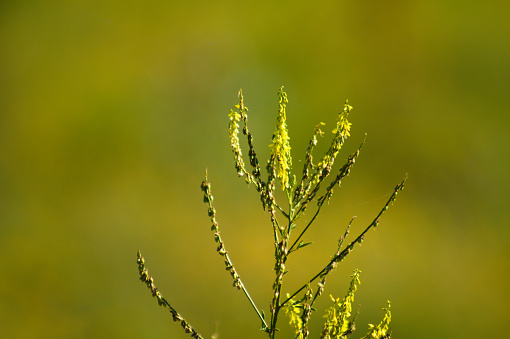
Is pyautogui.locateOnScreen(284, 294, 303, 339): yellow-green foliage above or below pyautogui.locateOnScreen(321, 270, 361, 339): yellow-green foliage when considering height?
above

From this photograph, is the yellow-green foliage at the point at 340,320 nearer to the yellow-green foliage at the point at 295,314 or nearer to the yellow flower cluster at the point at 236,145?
the yellow-green foliage at the point at 295,314

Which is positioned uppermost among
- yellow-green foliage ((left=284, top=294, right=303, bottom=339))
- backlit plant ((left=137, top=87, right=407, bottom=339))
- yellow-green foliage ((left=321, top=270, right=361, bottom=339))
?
backlit plant ((left=137, top=87, right=407, bottom=339))

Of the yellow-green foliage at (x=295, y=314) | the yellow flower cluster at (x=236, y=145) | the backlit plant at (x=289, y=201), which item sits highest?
the yellow flower cluster at (x=236, y=145)

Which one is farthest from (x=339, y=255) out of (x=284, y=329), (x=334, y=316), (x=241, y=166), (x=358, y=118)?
(x=358, y=118)

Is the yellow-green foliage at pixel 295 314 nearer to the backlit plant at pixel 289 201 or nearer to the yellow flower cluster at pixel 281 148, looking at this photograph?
the backlit plant at pixel 289 201

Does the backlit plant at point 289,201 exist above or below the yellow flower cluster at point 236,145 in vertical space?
below

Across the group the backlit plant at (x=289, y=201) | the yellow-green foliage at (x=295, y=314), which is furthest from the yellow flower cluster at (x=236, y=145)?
the yellow-green foliage at (x=295, y=314)

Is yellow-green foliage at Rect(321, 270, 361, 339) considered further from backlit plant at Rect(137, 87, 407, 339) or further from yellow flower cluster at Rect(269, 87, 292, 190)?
yellow flower cluster at Rect(269, 87, 292, 190)

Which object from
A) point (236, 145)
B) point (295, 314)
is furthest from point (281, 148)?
point (295, 314)

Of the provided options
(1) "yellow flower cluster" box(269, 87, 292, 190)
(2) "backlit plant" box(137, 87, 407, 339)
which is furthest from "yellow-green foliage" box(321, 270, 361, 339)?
(1) "yellow flower cluster" box(269, 87, 292, 190)

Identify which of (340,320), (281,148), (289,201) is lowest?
(340,320)

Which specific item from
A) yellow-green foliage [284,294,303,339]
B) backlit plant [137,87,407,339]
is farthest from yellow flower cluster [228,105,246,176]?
→ yellow-green foliage [284,294,303,339]

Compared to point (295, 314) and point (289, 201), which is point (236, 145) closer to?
point (289, 201)
